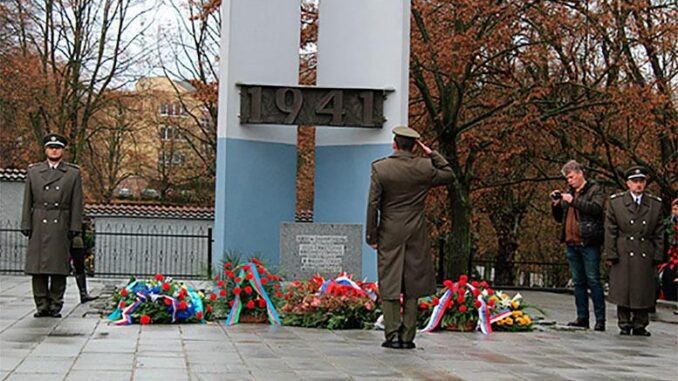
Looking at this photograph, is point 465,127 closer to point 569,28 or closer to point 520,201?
point 569,28

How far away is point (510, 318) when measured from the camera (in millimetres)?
11734

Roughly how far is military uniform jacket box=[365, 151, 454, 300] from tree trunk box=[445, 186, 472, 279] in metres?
14.5

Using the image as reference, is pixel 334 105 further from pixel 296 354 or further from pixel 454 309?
pixel 296 354

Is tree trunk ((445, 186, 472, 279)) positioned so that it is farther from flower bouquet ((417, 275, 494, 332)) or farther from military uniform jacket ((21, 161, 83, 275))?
A: military uniform jacket ((21, 161, 83, 275))

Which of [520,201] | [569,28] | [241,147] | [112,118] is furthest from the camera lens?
[112,118]

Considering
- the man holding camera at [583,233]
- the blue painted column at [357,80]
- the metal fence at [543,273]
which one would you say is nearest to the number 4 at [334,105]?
the blue painted column at [357,80]

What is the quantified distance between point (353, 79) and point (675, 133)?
1160 cm

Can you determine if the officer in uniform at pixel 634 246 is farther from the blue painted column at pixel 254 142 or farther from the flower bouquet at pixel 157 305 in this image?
the flower bouquet at pixel 157 305

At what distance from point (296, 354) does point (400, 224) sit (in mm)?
1598

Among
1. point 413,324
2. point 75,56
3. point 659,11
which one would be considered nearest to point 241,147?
point 413,324

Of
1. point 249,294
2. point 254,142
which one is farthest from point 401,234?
point 254,142

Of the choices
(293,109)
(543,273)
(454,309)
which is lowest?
(543,273)

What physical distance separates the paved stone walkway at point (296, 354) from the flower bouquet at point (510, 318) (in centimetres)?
28

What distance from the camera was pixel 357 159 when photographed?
14617 mm
